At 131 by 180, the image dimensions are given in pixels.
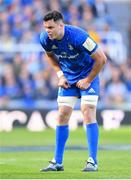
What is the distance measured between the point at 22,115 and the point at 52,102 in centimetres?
87

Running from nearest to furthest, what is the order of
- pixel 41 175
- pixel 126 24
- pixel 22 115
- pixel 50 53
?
pixel 41 175, pixel 50 53, pixel 22 115, pixel 126 24

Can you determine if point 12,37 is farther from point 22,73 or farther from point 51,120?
point 51,120

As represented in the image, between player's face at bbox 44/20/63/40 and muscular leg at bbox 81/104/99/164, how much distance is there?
96 centimetres

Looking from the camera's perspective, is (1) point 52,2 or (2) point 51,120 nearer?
(2) point 51,120

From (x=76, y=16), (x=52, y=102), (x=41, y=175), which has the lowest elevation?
(x=41, y=175)

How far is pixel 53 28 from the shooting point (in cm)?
944

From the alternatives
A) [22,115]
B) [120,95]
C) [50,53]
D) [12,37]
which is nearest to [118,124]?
[120,95]

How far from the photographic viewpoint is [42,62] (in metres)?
20.8

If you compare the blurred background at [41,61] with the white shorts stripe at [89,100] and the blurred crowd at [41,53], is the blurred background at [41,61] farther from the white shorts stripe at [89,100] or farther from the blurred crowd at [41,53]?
the white shorts stripe at [89,100]

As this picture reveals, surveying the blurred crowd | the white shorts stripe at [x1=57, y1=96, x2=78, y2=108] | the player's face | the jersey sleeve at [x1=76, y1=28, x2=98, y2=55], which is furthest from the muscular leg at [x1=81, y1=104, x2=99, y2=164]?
the blurred crowd

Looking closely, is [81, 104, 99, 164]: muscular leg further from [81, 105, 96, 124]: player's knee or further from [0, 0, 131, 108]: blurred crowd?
[0, 0, 131, 108]: blurred crowd

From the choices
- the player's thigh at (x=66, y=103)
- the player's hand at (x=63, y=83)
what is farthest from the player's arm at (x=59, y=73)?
the player's thigh at (x=66, y=103)

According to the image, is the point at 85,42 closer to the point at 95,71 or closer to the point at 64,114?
the point at 95,71

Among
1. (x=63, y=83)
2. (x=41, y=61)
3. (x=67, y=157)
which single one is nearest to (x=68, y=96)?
(x=63, y=83)
